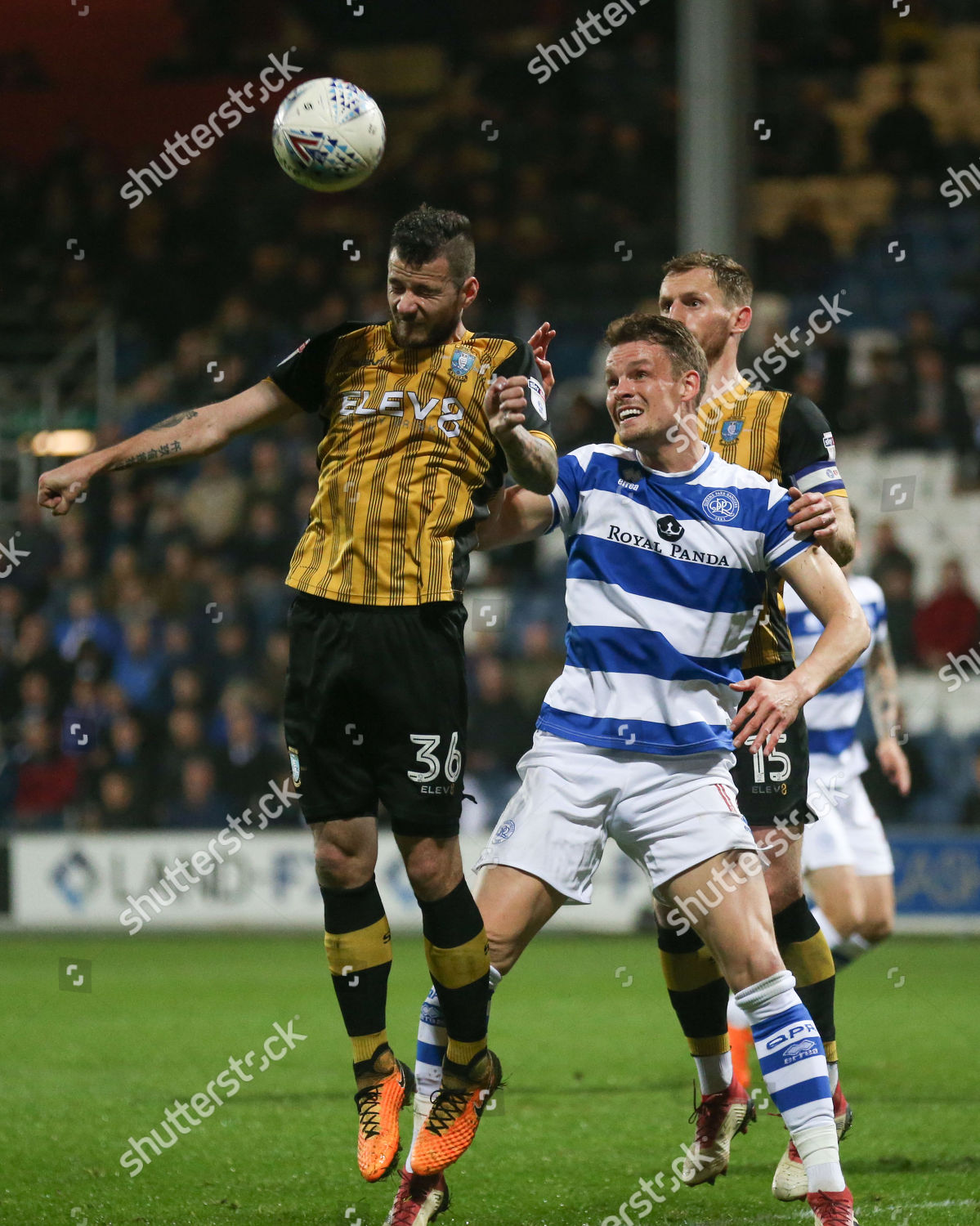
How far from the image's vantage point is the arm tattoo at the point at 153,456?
4594 mm

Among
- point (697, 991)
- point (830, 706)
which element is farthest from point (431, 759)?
point (830, 706)

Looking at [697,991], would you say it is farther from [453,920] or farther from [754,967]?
[453,920]

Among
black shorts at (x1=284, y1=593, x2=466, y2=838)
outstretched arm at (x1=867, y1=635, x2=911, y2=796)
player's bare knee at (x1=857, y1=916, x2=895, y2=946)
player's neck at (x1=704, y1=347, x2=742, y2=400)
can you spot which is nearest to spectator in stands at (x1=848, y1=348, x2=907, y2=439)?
outstretched arm at (x1=867, y1=635, x2=911, y2=796)

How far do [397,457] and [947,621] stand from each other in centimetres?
936

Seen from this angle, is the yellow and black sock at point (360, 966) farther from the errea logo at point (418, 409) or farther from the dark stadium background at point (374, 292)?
the dark stadium background at point (374, 292)

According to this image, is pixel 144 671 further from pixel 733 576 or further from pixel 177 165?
pixel 733 576

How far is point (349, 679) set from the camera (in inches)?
175

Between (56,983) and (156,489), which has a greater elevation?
(156,489)

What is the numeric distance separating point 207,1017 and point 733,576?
5.19 metres

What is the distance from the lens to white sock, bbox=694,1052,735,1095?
515cm

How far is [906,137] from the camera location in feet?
55.9

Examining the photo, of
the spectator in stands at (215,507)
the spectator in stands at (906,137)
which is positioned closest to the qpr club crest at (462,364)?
the spectator in stands at (215,507)

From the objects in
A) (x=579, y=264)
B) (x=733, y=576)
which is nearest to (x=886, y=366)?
(x=579, y=264)

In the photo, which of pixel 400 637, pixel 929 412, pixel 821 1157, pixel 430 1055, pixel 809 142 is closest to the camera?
pixel 821 1157
